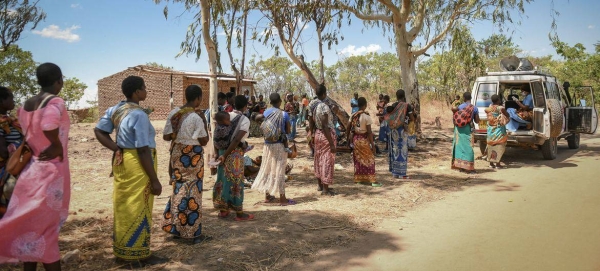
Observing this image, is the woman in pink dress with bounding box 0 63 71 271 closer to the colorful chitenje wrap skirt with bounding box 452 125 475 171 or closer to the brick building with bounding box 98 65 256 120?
the colorful chitenje wrap skirt with bounding box 452 125 475 171

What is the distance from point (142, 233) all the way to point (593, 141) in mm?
14862

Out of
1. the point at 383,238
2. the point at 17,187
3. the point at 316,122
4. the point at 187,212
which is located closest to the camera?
the point at 17,187

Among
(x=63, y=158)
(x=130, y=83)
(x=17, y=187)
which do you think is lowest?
(x=17, y=187)

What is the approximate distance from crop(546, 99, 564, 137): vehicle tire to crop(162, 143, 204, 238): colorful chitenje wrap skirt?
818 cm

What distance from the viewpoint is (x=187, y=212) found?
393 cm

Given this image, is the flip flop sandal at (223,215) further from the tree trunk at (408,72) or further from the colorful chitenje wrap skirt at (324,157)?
the tree trunk at (408,72)

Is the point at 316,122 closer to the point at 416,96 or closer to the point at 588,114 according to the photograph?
Result: the point at 416,96

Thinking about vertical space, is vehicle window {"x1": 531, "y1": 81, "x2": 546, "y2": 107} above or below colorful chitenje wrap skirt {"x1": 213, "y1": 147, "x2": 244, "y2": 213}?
above

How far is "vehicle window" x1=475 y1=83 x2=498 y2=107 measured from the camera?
31.8ft

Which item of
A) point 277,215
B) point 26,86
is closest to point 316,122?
point 277,215

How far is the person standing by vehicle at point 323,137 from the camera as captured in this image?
5.98 metres

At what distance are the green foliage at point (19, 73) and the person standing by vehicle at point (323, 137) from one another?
25.4m

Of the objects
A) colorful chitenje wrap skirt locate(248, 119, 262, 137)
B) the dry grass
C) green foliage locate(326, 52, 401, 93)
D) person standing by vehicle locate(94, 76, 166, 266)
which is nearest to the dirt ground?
the dry grass

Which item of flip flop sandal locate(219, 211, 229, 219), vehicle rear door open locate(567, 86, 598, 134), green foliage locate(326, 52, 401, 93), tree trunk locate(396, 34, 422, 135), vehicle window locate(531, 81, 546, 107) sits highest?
green foliage locate(326, 52, 401, 93)
